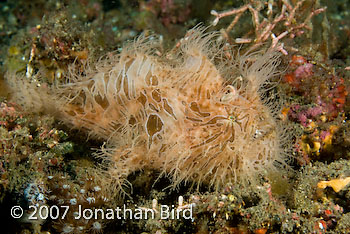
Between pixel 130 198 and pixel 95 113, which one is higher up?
pixel 95 113

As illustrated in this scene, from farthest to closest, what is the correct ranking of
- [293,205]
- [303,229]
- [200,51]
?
[200,51] < [293,205] < [303,229]

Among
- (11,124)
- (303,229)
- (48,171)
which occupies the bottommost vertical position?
(303,229)

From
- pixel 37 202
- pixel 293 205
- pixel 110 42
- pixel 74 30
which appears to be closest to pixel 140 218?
pixel 37 202

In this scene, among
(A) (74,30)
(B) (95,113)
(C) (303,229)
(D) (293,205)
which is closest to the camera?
(C) (303,229)

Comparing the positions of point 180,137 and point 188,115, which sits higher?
point 188,115

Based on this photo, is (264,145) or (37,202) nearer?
(37,202)

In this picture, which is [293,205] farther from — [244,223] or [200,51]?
[200,51]

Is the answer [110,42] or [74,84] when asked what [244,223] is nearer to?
[74,84]
